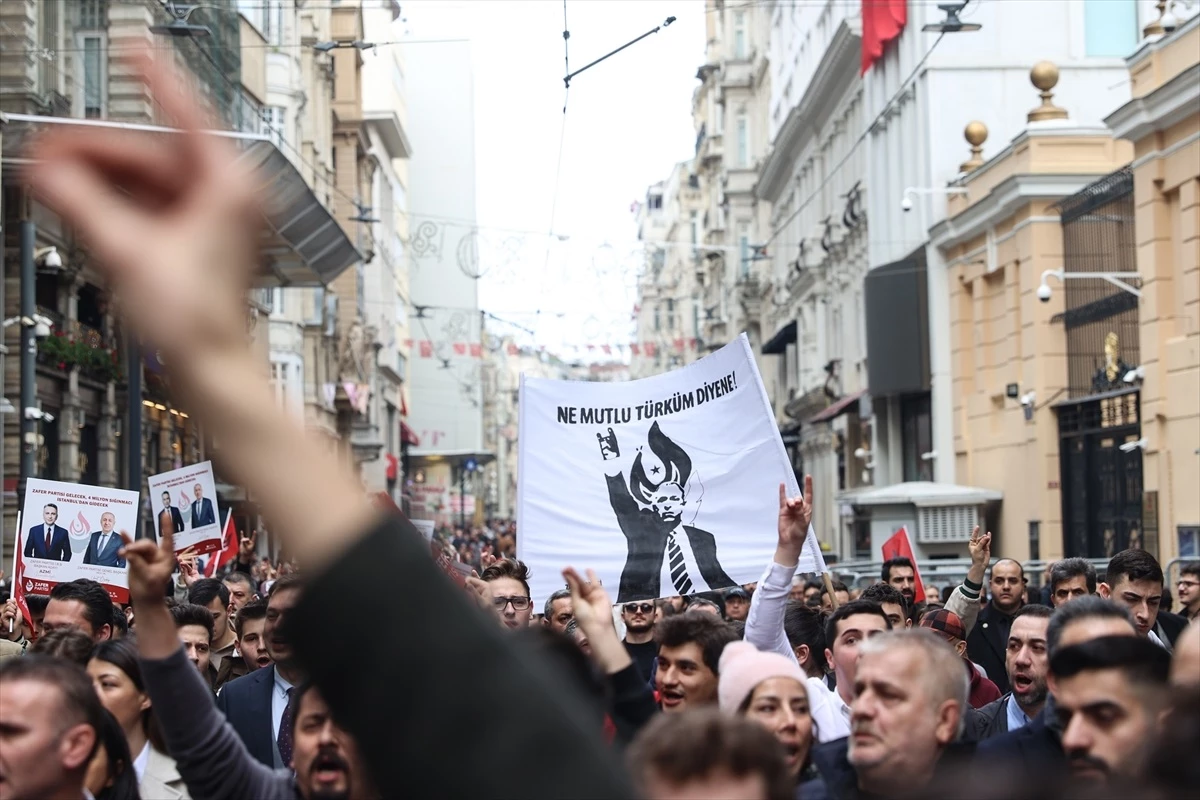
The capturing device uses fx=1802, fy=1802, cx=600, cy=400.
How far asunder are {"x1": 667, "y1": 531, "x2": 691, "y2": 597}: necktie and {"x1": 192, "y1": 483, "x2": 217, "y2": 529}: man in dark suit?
21.5 ft

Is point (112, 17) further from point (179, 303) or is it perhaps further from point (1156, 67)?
point (179, 303)

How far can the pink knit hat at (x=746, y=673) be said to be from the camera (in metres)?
5.17

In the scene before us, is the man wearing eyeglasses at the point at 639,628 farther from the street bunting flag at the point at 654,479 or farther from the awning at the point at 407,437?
the awning at the point at 407,437

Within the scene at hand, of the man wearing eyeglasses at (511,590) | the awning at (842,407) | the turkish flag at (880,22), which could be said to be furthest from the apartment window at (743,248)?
the man wearing eyeglasses at (511,590)

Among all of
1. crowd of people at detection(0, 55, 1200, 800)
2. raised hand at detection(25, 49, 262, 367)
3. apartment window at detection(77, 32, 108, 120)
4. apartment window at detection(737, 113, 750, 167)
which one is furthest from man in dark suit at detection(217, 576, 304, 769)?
apartment window at detection(737, 113, 750, 167)

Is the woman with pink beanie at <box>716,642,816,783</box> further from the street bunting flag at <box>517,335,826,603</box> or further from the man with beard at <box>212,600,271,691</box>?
the street bunting flag at <box>517,335,826,603</box>

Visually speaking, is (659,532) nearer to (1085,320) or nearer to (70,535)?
(70,535)

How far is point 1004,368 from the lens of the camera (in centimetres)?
3341

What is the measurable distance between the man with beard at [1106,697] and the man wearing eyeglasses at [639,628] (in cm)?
577

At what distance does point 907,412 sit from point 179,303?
39879 mm

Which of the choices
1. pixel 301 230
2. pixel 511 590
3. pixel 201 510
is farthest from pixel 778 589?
pixel 301 230

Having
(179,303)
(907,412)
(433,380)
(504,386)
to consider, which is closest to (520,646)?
(179,303)

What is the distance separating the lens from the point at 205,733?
416 cm

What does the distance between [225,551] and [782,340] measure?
144 feet
